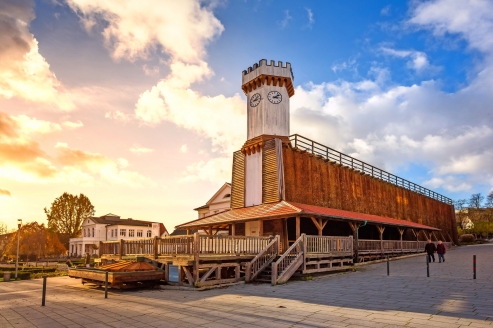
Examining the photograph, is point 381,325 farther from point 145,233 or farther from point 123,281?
point 145,233

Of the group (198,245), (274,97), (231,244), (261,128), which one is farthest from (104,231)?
(198,245)

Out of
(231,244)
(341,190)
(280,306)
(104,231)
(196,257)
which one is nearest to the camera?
(280,306)

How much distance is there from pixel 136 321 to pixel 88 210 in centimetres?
7082

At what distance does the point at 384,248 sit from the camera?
90.9 feet

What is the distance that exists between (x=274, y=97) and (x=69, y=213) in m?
58.3

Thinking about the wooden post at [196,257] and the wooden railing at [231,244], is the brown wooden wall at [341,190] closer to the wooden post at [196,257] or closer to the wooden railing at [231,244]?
the wooden railing at [231,244]

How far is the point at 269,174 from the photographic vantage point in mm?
26203

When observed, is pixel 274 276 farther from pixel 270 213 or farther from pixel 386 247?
pixel 386 247

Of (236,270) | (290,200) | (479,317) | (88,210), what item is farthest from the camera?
(88,210)

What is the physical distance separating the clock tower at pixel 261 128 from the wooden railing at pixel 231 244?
806 cm

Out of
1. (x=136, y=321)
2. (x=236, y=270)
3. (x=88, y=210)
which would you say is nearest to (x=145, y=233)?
(x=88, y=210)

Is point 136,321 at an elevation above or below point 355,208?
below

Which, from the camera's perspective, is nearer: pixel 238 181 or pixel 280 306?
pixel 280 306

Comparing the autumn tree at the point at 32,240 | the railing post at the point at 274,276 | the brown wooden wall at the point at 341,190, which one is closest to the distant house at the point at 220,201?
the brown wooden wall at the point at 341,190
